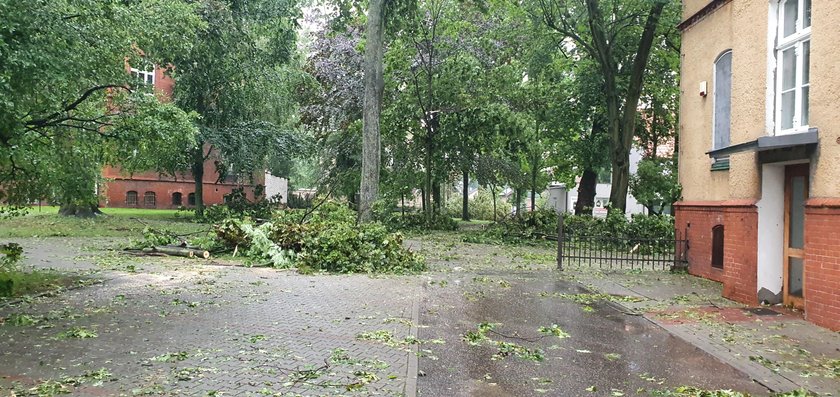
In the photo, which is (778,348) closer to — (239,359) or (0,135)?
(239,359)

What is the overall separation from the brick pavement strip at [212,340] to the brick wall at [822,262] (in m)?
5.48

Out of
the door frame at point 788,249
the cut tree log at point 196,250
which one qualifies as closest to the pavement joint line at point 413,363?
the door frame at point 788,249

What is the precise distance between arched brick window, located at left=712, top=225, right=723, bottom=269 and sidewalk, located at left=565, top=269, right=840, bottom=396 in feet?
1.77

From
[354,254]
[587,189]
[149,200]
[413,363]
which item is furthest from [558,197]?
[413,363]

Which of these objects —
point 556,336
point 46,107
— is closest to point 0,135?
point 46,107

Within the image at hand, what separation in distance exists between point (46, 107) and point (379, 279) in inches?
251

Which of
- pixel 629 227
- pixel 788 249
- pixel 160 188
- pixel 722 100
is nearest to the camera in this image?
pixel 788 249

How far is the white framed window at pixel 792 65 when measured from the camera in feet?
27.1

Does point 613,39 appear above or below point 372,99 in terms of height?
above

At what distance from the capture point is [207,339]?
6.23 meters

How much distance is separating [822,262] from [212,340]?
7.79 metres

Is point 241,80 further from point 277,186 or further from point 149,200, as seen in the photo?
point 277,186

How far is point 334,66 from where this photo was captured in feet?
94.6

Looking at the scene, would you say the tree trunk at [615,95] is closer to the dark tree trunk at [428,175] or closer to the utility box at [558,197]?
the dark tree trunk at [428,175]
